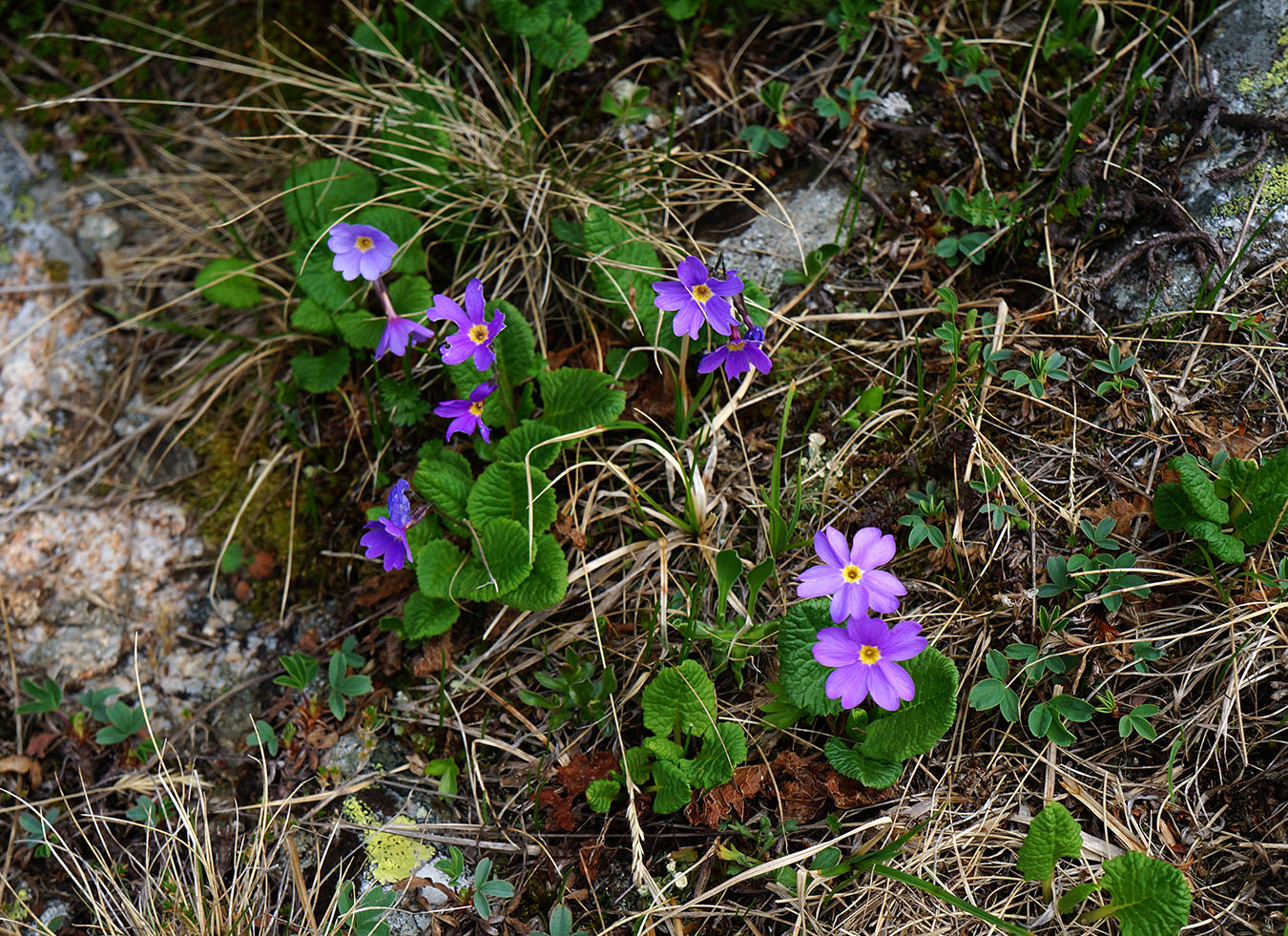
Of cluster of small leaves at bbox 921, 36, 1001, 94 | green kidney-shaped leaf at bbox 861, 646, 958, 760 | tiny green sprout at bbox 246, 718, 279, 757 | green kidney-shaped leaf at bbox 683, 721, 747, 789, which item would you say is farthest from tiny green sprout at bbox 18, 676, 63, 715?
cluster of small leaves at bbox 921, 36, 1001, 94

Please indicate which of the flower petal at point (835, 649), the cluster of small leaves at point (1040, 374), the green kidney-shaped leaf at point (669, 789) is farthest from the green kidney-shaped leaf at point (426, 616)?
the cluster of small leaves at point (1040, 374)

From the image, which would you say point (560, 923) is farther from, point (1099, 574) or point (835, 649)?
point (1099, 574)

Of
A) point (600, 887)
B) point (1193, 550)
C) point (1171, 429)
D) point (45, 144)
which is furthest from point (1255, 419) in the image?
point (45, 144)

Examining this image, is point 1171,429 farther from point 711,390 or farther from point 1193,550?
point 711,390

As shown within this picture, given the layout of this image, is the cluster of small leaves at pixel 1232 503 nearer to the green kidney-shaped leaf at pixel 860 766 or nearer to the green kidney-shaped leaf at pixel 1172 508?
the green kidney-shaped leaf at pixel 1172 508

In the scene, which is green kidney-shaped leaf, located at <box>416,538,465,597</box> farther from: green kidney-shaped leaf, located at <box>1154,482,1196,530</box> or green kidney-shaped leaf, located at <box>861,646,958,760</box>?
green kidney-shaped leaf, located at <box>1154,482,1196,530</box>

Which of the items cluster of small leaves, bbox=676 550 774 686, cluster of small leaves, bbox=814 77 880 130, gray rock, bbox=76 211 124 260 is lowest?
cluster of small leaves, bbox=676 550 774 686

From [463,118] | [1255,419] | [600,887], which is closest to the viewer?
[600,887]
